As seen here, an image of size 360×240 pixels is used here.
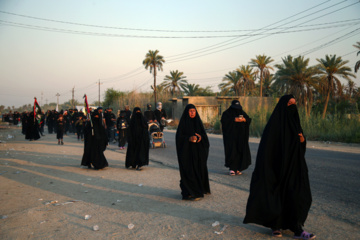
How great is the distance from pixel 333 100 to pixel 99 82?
51242 mm

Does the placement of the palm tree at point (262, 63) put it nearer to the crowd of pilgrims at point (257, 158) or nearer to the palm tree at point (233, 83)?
the palm tree at point (233, 83)

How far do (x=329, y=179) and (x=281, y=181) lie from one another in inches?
162

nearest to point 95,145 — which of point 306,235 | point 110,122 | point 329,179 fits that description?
point 329,179

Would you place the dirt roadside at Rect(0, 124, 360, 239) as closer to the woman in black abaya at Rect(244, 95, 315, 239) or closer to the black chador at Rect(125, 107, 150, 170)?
the woman in black abaya at Rect(244, 95, 315, 239)

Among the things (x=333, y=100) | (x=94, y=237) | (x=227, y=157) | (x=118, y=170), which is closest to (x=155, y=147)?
(x=118, y=170)

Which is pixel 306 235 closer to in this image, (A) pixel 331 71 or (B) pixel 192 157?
(B) pixel 192 157

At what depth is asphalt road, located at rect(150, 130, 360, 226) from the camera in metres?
5.15

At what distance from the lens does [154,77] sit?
163 feet

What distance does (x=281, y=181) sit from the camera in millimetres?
4016

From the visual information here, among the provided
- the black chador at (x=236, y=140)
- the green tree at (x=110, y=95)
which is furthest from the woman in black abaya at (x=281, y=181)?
the green tree at (x=110, y=95)

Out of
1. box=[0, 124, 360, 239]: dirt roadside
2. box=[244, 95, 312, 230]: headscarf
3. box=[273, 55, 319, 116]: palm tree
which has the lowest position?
box=[0, 124, 360, 239]: dirt roadside

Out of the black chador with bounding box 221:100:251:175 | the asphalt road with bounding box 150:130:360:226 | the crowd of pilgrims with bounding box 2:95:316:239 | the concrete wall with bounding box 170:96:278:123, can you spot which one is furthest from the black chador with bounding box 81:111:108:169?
the concrete wall with bounding box 170:96:278:123

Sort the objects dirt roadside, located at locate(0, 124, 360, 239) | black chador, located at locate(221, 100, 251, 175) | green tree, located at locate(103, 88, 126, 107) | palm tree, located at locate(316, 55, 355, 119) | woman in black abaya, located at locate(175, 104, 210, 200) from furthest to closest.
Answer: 1. green tree, located at locate(103, 88, 126, 107)
2. palm tree, located at locate(316, 55, 355, 119)
3. black chador, located at locate(221, 100, 251, 175)
4. woman in black abaya, located at locate(175, 104, 210, 200)
5. dirt roadside, located at locate(0, 124, 360, 239)

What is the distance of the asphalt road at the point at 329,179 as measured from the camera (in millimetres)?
5148
